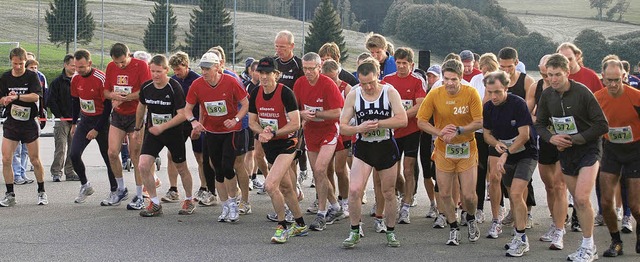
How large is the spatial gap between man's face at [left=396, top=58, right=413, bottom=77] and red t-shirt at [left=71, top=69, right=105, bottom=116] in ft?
13.3

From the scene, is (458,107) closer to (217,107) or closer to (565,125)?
(565,125)

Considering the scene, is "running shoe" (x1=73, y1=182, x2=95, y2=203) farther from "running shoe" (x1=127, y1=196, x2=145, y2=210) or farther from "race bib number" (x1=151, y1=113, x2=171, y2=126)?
"race bib number" (x1=151, y1=113, x2=171, y2=126)

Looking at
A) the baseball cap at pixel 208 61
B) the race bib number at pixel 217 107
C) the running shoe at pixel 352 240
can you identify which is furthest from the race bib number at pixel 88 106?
the running shoe at pixel 352 240

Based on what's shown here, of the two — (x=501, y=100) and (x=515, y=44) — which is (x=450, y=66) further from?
(x=515, y=44)

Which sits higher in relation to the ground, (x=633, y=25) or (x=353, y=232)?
(x=633, y=25)

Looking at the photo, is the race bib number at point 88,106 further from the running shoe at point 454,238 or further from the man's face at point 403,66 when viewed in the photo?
the running shoe at point 454,238

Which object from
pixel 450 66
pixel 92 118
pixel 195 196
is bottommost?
pixel 195 196

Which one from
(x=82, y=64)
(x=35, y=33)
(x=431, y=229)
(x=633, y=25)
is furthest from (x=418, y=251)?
(x=633, y=25)

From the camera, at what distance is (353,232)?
9.66 meters

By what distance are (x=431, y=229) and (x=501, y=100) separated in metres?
2.08

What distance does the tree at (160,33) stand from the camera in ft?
107

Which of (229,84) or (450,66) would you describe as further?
(229,84)

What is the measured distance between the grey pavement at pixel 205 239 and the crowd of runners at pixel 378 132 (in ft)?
0.63

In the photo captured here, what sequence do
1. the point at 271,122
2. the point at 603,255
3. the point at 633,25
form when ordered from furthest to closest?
the point at 633,25, the point at 271,122, the point at 603,255
